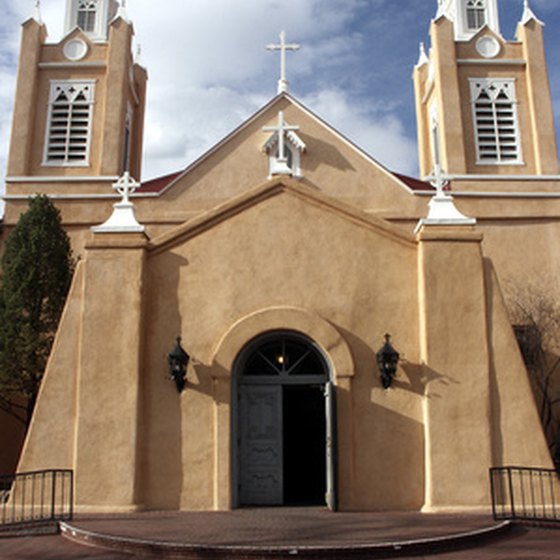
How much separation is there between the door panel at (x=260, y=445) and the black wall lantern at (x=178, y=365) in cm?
112

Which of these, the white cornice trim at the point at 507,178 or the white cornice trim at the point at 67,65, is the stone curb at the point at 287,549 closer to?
the white cornice trim at the point at 507,178

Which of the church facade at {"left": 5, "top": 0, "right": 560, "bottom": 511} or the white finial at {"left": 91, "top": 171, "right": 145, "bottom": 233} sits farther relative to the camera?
the white finial at {"left": 91, "top": 171, "right": 145, "bottom": 233}

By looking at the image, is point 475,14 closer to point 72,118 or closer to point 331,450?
point 72,118

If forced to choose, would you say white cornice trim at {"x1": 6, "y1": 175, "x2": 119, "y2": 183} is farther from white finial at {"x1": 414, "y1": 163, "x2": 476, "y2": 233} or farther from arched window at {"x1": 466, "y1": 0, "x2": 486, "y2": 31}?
arched window at {"x1": 466, "y1": 0, "x2": 486, "y2": 31}

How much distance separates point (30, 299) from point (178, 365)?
6845 mm

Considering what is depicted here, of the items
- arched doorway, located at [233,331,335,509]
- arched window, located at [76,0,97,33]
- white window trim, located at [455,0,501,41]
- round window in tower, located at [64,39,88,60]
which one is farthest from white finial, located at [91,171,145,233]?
white window trim, located at [455,0,501,41]

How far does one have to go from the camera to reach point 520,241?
791 inches

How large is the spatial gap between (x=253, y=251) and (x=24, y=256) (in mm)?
7456

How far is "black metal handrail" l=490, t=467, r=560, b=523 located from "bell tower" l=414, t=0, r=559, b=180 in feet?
38.0

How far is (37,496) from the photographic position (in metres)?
11.4


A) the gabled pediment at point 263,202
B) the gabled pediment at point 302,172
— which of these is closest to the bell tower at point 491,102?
the gabled pediment at point 302,172

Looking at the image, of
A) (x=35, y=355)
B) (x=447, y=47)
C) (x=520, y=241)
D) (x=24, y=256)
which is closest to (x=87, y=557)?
(x=35, y=355)

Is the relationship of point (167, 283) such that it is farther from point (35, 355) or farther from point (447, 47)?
point (447, 47)

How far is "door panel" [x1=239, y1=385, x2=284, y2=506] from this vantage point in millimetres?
12055
